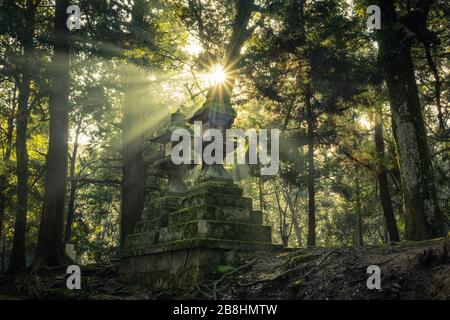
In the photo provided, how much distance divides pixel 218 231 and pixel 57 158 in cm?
788

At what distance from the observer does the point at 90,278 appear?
39.0 ft

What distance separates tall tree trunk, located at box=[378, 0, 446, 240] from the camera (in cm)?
852

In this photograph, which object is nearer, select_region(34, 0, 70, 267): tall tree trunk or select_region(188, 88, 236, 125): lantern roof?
select_region(188, 88, 236, 125): lantern roof

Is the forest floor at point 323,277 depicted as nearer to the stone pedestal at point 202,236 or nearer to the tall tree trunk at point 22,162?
the stone pedestal at point 202,236

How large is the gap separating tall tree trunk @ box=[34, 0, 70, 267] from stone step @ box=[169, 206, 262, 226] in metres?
5.44

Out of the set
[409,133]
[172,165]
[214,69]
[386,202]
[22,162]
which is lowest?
[386,202]

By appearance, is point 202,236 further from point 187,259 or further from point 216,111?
point 216,111

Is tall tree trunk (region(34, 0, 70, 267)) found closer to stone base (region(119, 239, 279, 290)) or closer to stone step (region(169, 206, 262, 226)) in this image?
stone base (region(119, 239, 279, 290))

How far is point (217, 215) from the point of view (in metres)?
8.83

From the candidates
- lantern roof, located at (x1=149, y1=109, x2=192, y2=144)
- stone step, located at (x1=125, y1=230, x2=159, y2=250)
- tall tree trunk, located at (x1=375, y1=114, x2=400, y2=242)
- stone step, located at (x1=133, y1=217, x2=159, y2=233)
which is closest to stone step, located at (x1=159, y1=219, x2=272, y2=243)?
stone step, located at (x1=125, y1=230, x2=159, y2=250)

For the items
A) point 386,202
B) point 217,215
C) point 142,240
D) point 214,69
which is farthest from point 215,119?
point 386,202

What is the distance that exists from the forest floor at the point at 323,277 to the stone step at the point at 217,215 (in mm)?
958
